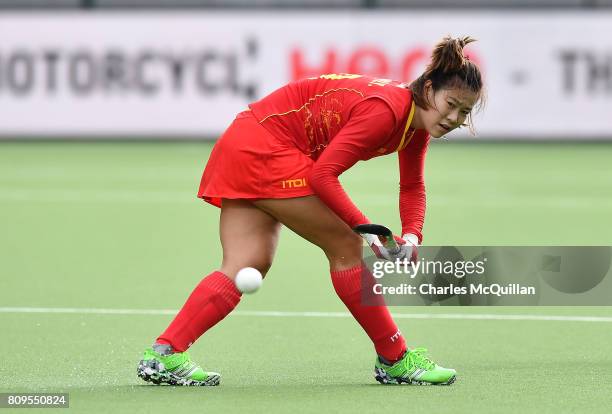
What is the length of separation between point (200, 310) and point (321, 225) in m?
0.60

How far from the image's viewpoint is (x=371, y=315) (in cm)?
537

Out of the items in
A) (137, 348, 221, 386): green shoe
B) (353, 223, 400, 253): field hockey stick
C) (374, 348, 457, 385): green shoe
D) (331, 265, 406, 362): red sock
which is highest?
(353, 223, 400, 253): field hockey stick

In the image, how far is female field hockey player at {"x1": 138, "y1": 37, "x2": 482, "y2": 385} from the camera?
17.1 feet

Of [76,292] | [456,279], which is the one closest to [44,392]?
[456,279]

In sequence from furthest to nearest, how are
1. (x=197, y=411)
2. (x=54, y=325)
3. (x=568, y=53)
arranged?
(x=568, y=53) < (x=54, y=325) < (x=197, y=411)

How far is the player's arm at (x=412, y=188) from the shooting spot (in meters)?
5.58

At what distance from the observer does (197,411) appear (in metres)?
4.91

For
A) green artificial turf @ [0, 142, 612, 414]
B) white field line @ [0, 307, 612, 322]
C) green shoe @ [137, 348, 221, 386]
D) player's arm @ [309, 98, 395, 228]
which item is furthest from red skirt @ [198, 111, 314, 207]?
white field line @ [0, 307, 612, 322]

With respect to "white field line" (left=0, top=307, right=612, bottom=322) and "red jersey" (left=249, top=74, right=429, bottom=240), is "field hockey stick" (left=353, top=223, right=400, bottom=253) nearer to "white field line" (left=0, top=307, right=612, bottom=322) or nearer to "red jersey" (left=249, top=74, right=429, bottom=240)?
"red jersey" (left=249, top=74, right=429, bottom=240)

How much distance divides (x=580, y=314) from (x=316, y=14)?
12341 millimetres

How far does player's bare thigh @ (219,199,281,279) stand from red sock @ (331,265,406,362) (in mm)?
307

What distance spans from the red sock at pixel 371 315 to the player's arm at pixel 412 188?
1.07 feet

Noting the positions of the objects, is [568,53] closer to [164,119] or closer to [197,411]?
[164,119]

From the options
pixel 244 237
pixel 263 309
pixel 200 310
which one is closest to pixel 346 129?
pixel 244 237
